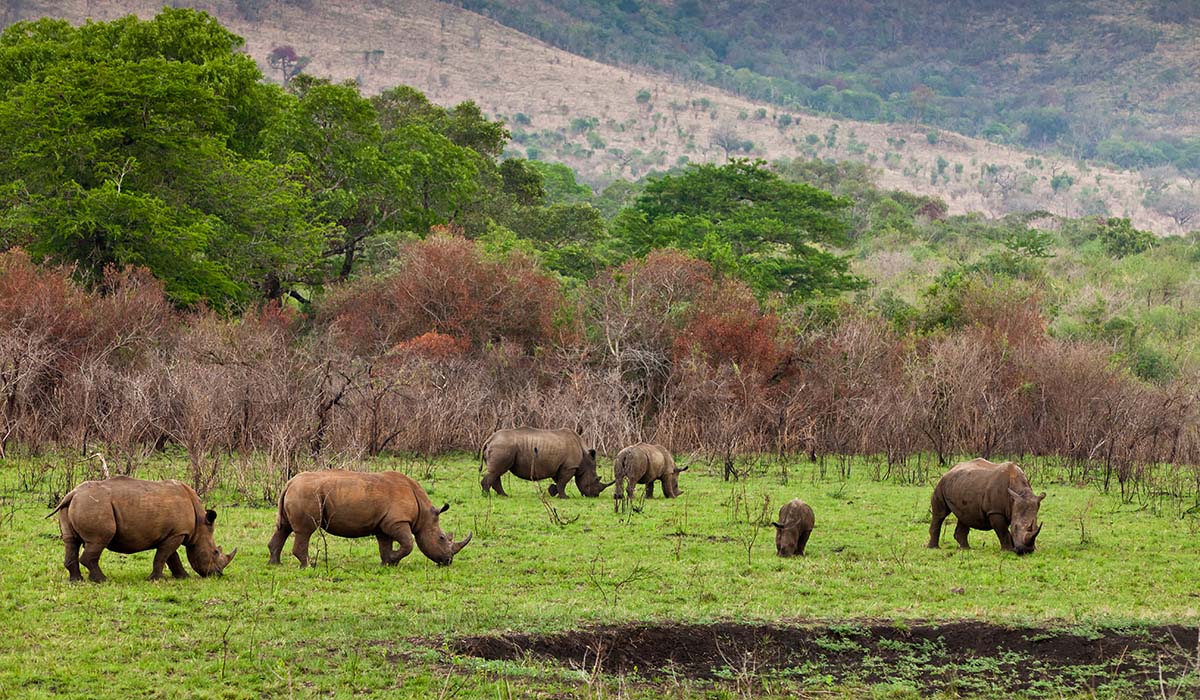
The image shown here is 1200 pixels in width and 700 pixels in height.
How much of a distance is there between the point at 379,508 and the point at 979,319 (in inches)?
1240

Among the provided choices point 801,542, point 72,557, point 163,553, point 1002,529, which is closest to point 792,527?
point 801,542

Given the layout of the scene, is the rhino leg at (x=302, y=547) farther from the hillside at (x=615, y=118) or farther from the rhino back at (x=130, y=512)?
the hillside at (x=615, y=118)

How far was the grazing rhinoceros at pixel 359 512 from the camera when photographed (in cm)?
1375

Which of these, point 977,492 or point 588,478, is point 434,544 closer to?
point 977,492

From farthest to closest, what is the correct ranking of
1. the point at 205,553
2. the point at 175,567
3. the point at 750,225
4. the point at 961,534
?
the point at 750,225
the point at 961,534
the point at 205,553
the point at 175,567

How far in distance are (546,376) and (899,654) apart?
26.0 meters

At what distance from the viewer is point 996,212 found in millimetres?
144750

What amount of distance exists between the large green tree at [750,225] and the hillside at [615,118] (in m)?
87.8

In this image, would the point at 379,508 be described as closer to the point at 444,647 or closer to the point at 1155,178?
the point at 444,647

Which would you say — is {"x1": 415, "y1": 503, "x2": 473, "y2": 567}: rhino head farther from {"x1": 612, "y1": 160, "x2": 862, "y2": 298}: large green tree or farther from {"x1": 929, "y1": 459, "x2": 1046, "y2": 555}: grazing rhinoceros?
{"x1": 612, "y1": 160, "x2": 862, "y2": 298}: large green tree

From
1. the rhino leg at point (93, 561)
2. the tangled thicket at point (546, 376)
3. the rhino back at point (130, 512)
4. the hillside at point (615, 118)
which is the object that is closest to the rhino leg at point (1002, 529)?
the tangled thicket at point (546, 376)

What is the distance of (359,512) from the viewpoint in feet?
45.5

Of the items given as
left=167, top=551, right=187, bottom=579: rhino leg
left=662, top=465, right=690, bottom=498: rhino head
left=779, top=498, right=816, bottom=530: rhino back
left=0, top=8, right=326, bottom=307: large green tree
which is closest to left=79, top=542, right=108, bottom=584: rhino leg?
left=167, top=551, right=187, bottom=579: rhino leg

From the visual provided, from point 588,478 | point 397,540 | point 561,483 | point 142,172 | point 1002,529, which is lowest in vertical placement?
point 561,483
